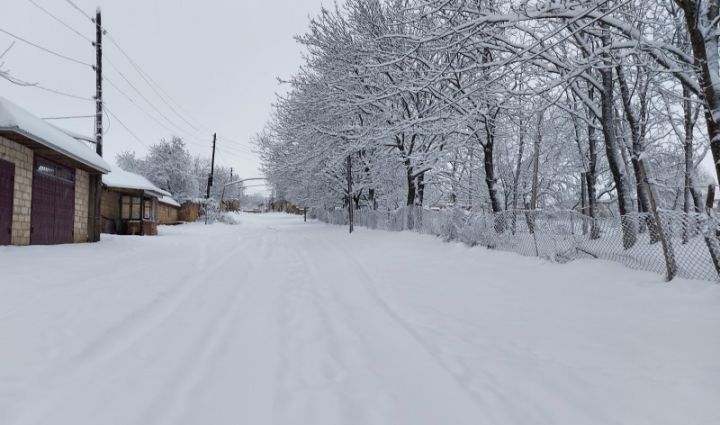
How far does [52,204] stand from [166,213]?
76.9 ft

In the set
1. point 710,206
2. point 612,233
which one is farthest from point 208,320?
point 710,206

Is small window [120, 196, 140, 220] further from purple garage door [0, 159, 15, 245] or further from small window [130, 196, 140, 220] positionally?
purple garage door [0, 159, 15, 245]

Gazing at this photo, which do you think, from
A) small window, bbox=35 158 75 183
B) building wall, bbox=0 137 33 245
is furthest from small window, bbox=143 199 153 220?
building wall, bbox=0 137 33 245

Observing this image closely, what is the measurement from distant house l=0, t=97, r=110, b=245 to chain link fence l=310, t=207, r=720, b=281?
11.7 metres

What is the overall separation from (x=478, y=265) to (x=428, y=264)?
50.8 inches

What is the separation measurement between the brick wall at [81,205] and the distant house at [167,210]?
53.9ft

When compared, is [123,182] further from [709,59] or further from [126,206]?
[709,59]

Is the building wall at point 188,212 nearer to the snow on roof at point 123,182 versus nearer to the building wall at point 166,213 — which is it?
the building wall at point 166,213

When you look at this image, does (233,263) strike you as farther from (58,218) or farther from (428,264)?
(58,218)

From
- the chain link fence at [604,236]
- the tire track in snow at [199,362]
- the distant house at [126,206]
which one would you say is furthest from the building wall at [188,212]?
the tire track in snow at [199,362]

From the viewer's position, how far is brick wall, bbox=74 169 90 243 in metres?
14.0

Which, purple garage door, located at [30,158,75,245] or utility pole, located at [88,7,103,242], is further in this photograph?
utility pole, located at [88,7,103,242]

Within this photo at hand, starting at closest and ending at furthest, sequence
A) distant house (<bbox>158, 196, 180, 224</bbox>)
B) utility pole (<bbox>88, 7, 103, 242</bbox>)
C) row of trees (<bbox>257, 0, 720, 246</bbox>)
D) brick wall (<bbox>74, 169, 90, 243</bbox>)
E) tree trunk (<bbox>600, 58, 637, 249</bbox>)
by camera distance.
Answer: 1. row of trees (<bbox>257, 0, 720, 246</bbox>)
2. tree trunk (<bbox>600, 58, 637, 249</bbox>)
3. brick wall (<bbox>74, 169, 90, 243</bbox>)
4. utility pole (<bbox>88, 7, 103, 242</bbox>)
5. distant house (<bbox>158, 196, 180, 224</bbox>)

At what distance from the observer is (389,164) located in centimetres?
1933
